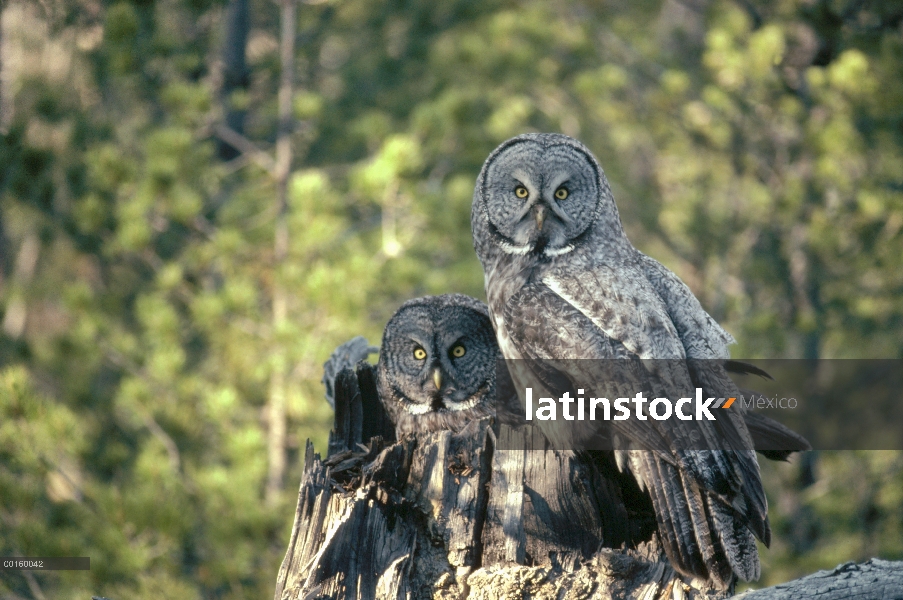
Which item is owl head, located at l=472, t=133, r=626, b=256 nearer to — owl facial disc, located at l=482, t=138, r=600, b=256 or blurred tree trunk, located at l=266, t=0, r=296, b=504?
owl facial disc, located at l=482, t=138, r=600, b=256

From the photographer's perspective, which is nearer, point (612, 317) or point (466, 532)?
point (466, 532)

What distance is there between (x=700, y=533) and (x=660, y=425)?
0.38 m

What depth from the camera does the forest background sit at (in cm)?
660

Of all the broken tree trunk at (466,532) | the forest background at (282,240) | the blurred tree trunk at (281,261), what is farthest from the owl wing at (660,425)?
the blurred tree trunk at (281,261)

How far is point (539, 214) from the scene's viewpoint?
141 inches

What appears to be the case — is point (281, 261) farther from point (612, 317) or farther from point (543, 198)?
point (612, 317)

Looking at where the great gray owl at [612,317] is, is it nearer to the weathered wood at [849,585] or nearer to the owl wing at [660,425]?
the owl wing at [660,425]

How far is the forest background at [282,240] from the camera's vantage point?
6.60 meters

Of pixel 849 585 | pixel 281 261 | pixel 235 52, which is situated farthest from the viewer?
pixel 235 52

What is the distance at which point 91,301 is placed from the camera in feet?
24.9

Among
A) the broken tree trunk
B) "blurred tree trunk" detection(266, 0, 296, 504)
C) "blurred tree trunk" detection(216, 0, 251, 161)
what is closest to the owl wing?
the broken tree trunk

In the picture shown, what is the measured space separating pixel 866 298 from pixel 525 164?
6.26 metres

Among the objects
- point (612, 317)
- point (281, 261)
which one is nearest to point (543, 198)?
point (612, 317)

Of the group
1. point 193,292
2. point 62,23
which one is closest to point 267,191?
point 193,292
